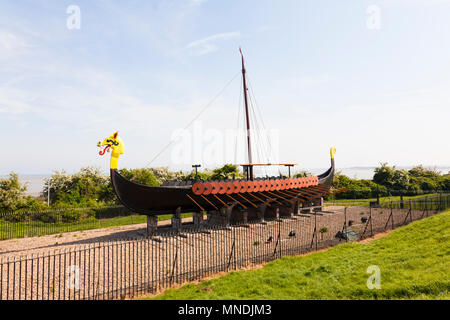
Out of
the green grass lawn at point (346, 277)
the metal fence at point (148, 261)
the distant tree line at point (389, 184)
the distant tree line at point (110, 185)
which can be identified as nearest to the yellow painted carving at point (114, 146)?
the metal fence at point (148, 261)

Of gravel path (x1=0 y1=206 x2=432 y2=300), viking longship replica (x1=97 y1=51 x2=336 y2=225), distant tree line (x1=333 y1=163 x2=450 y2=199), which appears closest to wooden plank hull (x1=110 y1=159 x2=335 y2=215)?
viking longship replica (x1=97 y1=51 x2=336 y2=225)

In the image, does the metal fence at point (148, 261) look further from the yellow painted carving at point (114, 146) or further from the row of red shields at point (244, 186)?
the yellow painted carving at point (114, 146)

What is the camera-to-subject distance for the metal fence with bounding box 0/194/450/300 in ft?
24.7

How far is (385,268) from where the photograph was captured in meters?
8.23

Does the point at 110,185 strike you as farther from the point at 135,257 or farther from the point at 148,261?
the point at 148,261

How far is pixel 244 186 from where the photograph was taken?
54.3 feet

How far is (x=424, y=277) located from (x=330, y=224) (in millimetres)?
10755

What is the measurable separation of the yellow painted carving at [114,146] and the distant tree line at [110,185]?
10.4 meters

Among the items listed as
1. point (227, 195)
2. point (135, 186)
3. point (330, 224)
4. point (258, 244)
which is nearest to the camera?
point (258, 244)

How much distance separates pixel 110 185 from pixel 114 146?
20.1 metres

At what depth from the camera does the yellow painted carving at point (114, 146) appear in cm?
1272

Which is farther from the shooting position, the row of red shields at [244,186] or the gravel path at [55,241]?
the row of red shields at [244,186]
